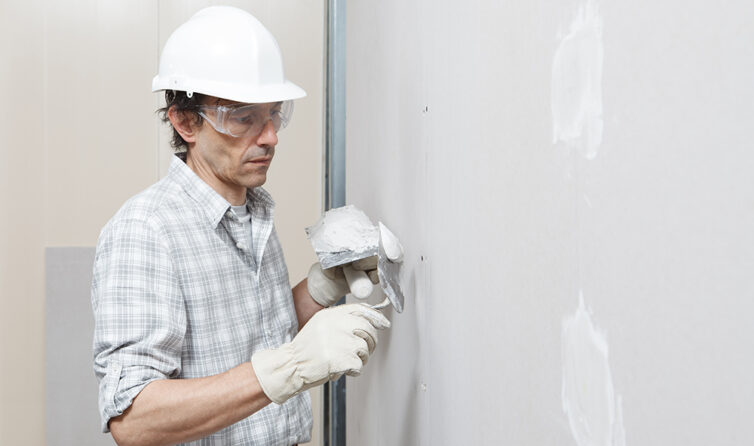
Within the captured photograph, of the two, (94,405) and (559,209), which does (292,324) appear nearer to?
(559,209)

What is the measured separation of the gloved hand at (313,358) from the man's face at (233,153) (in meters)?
0.42

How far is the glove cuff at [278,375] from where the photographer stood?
1.24 meters

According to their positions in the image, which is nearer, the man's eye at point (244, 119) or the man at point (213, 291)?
the man at point (213, 291)

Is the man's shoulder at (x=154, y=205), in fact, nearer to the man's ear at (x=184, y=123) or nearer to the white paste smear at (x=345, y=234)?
the man's ear at (x=184, y=123)

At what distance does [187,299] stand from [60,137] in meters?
1.72

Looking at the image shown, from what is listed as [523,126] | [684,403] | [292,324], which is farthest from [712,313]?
[292,324]

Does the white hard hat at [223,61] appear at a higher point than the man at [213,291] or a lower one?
higher

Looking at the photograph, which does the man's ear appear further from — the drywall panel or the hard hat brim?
the drywall panel

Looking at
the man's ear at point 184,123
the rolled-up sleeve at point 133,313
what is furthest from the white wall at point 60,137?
the rolled-up sleeve at point 133,313

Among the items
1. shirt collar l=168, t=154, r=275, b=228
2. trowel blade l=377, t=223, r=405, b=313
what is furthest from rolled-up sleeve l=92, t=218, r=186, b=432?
trowel blade l=377, t=223, r=405, b=313

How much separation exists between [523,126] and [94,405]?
8.38 ft

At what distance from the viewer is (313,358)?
1.25m

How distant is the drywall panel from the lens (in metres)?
2.73

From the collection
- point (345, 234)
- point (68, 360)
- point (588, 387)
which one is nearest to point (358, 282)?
point (345, 234)
